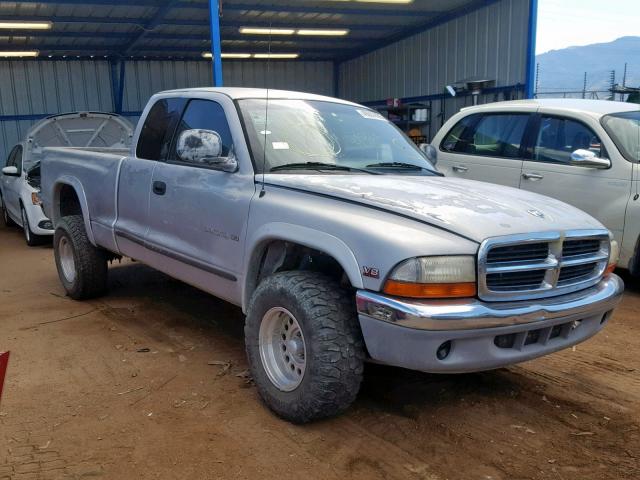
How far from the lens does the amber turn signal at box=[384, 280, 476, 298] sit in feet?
9.04

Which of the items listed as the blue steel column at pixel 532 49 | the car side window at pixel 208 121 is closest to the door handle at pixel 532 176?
the car side window at pixel 208 121

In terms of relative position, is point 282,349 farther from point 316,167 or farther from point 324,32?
point 324,32

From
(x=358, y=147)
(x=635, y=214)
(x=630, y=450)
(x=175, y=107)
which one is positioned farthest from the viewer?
(x=635, y=214)

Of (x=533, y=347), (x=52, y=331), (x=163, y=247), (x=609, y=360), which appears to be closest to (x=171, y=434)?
(x=163, y=247)

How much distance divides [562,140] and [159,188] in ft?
13.7

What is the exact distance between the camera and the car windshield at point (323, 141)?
3.84 metres

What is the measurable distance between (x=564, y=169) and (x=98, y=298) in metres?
4.87

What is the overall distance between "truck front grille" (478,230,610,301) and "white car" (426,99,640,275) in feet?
6.16

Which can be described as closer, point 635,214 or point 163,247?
point 163,247

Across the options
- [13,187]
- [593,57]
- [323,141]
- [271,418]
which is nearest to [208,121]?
[323,141]

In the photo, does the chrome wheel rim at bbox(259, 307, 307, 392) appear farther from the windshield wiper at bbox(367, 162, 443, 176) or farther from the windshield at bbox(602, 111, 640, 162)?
the windshield at bbox(602, 111, 640, 162)

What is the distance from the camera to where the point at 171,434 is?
3.22 meters

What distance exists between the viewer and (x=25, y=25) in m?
13.9

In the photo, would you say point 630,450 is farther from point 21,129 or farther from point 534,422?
point 21,129
